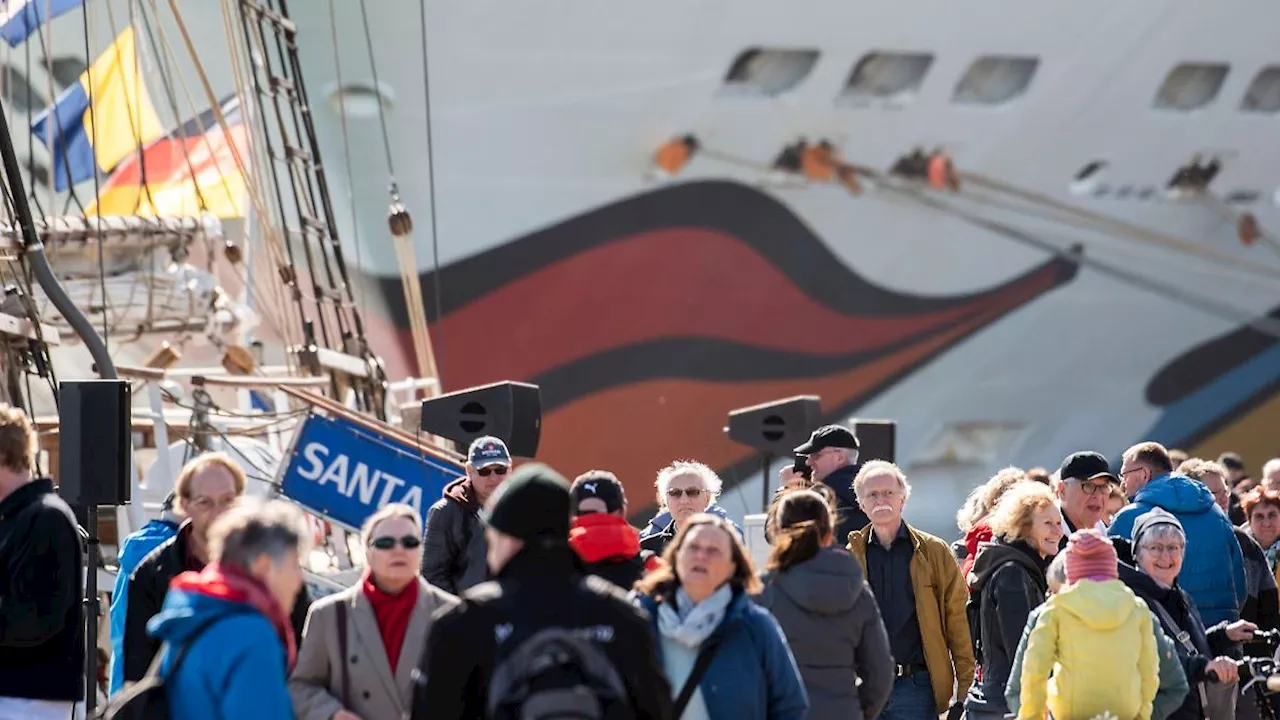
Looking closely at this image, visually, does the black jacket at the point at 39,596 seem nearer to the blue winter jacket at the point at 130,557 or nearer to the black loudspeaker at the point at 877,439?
the blue winter jacket at the point at 130,557

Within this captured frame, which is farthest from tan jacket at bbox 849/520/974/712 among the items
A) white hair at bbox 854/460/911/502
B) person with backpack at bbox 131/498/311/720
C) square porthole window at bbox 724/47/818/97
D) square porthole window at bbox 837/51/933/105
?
square porthole window at bbox 837/51/933/105

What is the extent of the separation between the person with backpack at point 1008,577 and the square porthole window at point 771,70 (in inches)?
374

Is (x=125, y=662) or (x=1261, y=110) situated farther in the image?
(x=1261, y=110)

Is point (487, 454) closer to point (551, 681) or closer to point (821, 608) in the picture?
point (821, 608)

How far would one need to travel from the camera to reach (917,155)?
15.5m

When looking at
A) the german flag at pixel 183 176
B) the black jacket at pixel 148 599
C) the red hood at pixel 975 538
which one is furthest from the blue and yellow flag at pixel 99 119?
the black jacket at pixel 148 599

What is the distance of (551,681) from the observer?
11.2 ft

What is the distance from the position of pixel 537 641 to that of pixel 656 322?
11.4m

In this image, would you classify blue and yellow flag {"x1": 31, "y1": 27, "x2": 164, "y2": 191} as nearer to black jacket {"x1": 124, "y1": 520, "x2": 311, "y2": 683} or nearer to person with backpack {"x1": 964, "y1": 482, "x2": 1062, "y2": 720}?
person with backpack {"x1": 964, "y1": 482, "x2": 1062, "y2": 720}

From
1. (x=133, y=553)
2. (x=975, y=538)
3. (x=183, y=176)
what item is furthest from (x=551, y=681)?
(x=183, y=176)

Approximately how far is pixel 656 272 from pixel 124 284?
3768 mm

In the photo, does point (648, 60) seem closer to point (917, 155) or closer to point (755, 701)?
point (917, 155)

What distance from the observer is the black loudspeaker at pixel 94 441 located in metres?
6.74

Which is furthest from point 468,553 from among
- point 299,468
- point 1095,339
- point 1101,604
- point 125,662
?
point 1095,339
